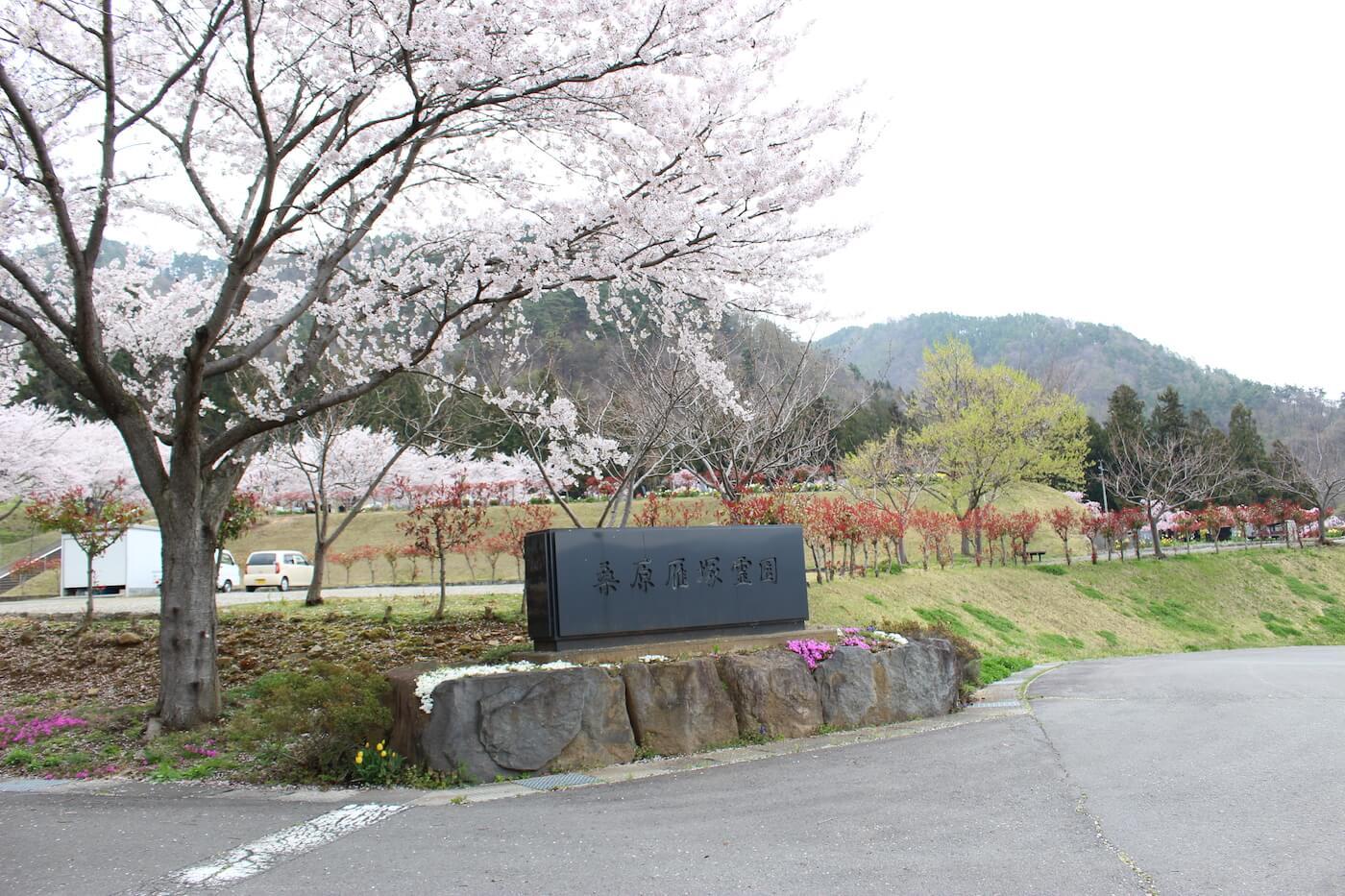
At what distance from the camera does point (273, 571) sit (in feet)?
84.5

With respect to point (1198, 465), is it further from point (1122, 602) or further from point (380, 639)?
point (380, 639)

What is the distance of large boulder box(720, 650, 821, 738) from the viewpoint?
6.84m

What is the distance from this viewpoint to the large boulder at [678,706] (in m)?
6.43

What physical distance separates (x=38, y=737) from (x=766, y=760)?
6.05m

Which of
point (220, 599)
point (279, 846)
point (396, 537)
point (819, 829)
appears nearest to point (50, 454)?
point (220, 599)

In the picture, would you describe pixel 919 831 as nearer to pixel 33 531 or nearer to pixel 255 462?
pixel 255 462

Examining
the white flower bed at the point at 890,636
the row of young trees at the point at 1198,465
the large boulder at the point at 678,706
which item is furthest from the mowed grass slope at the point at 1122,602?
the large boulder at the point at 678,706

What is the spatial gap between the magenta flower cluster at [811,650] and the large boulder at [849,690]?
1.7 inches

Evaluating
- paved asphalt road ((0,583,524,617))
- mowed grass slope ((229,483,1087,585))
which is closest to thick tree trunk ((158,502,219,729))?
paved asphalt road ((0,583,524,617))

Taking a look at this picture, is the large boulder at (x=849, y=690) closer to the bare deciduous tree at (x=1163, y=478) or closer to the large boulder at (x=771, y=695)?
the large boulder at (x=771, y=695)

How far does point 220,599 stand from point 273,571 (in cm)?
517

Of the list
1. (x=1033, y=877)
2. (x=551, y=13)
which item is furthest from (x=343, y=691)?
(x=551, y=13)

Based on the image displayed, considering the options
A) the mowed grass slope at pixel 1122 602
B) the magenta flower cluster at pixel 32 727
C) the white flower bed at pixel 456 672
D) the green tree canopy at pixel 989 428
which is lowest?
the mowed grass slope at pixel 1122 602

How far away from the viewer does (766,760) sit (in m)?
6.14
